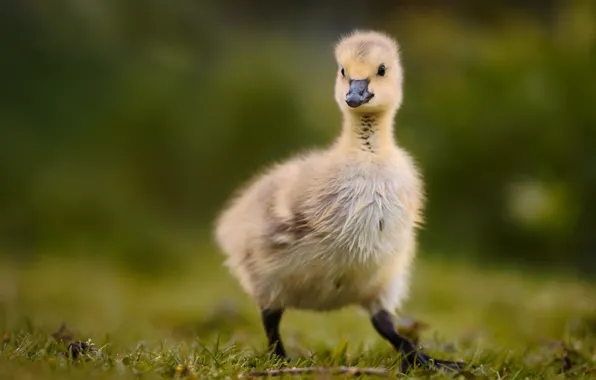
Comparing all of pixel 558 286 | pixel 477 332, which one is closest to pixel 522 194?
pixel 558 286

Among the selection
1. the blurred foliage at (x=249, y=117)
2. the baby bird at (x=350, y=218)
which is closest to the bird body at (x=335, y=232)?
the baby bird at (x=350, y=218)

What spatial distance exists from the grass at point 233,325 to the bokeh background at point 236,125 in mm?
66

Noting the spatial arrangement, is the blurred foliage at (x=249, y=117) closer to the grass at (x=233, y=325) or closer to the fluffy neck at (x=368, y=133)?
the grass at (x=233, y=325)

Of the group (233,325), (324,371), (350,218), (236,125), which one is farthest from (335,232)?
(236,125)

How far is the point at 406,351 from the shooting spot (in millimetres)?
2623

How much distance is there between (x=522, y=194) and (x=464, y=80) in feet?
3.43

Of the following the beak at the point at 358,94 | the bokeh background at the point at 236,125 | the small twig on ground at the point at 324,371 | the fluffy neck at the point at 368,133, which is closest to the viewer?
the small twig on ground at the point at 324,371

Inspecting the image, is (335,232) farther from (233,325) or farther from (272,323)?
(233,325)

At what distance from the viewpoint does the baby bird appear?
97.0 inches

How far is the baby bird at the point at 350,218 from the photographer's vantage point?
246 centimetres

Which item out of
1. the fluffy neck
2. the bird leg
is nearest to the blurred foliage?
the bird leg

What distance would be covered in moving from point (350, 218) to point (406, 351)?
512mm

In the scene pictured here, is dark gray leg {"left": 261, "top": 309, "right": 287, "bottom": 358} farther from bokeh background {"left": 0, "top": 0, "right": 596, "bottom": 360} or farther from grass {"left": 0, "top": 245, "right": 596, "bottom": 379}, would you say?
bokeh background {"left": 0, "top": 0, "right": 596, "bottom": 360}

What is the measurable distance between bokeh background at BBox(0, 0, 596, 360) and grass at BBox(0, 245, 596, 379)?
0.07 metres
